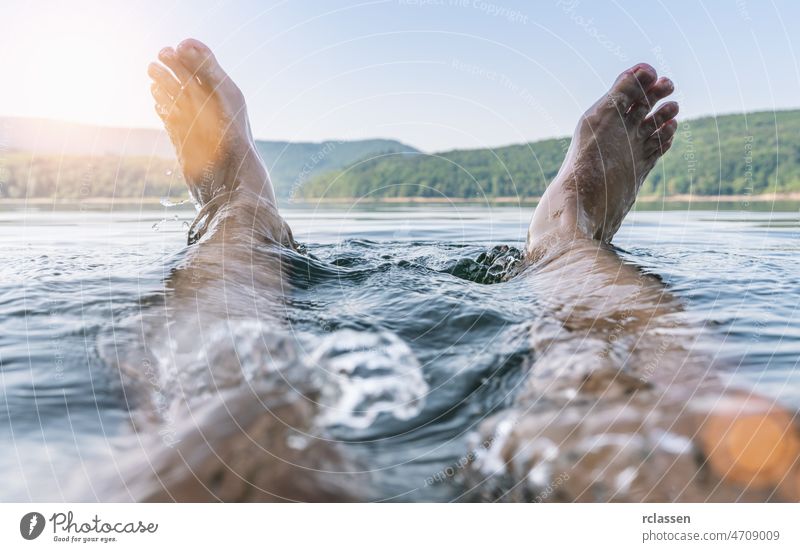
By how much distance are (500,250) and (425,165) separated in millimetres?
1736

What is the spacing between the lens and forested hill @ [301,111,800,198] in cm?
256

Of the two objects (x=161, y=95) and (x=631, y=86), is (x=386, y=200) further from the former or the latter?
(x=631, y=86)

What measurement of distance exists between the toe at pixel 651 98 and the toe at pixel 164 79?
166 cm

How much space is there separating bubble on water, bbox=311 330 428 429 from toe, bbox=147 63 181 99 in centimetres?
147

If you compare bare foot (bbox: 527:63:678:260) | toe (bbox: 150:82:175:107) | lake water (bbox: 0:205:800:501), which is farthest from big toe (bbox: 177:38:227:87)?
bare foot (bbox: 527:63:678:260)

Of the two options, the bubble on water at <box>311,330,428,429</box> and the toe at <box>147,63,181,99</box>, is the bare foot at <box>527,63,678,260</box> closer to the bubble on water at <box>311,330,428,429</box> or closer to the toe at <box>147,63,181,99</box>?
the bubble on water at <box>311,330,428,429</box>

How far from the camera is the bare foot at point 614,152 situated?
180 centimetres

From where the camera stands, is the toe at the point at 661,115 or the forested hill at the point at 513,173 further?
the forested hill at the point at 513,173

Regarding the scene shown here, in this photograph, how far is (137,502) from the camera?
681mm

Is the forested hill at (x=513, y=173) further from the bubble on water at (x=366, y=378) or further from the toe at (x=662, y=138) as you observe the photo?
the bubble on water at (x=366, y=378)

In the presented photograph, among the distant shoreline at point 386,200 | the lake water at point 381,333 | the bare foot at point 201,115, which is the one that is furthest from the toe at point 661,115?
the bare foot at point 201,115

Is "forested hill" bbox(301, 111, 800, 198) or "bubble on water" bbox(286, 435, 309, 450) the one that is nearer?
"bubble on water" bbox(286, 435, 309, 450)

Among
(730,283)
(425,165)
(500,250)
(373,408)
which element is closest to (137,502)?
(373,408)
